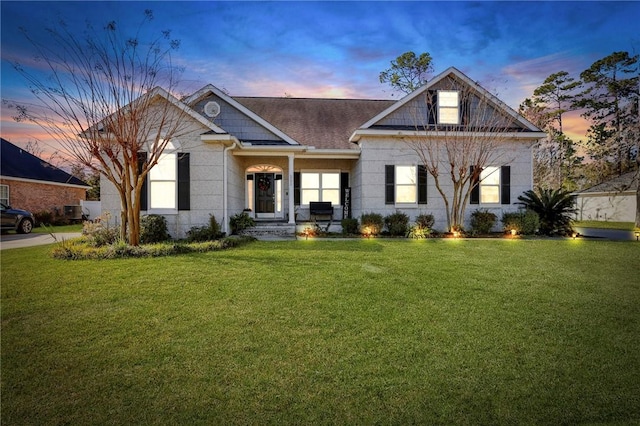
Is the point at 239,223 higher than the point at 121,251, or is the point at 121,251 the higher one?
the point at 239,223

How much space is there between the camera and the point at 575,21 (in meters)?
12.6

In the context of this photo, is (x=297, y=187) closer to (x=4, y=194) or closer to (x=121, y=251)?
(x=121, y=251)

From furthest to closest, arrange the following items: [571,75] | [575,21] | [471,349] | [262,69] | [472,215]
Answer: [571,75], [262,69], [472,215], [575,21], [471,349]

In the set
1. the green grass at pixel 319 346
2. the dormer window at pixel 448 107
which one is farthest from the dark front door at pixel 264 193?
the green grass at pixel 319 346

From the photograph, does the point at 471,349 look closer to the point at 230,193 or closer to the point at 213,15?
the point at 230,193

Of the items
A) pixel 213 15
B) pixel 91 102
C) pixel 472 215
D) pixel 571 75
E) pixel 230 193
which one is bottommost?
pixel 472 215

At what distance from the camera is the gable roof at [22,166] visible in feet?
64.1

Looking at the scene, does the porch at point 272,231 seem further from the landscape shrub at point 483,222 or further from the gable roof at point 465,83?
the landscape shrub at point 483,222

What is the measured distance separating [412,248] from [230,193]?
23.4ft

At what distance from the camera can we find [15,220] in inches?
582

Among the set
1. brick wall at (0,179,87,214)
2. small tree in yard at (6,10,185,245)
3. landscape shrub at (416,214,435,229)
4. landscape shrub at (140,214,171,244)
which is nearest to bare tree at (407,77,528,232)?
landscape shrub at (416,214,435,229)

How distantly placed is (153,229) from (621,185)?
2923cm

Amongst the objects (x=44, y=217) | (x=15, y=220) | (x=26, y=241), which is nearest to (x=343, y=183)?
(x=26, y=241)

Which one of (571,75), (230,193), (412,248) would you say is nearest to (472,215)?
(412,248)
